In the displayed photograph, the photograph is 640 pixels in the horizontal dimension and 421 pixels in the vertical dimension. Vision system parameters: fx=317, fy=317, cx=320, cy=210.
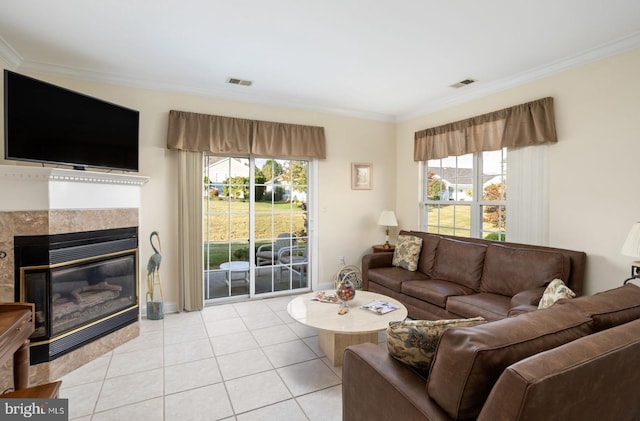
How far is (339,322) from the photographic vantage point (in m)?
2.54

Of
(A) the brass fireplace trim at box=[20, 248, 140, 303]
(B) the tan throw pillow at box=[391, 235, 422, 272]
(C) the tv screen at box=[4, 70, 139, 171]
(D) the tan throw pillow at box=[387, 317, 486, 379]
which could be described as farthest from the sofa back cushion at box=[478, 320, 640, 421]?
(C) the tv screen at box=[4, 70, 139, 171]

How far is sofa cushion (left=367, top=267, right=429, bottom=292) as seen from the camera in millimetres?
3814

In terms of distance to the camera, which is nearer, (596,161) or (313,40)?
(313,40)

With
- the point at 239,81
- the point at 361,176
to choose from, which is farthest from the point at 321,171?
the point at 239,81

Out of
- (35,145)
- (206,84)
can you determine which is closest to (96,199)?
(35,145)

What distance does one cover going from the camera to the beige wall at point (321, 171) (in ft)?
12.0

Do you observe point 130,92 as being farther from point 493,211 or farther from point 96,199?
point 493,211

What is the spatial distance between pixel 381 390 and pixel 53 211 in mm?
2677

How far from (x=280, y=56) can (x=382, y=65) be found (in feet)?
3.42

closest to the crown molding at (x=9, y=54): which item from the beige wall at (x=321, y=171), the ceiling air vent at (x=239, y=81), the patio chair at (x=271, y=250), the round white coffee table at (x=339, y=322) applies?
the beige wall at (x=321, y=171)

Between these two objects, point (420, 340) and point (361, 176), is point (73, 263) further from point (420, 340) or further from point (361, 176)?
point (361, 176)

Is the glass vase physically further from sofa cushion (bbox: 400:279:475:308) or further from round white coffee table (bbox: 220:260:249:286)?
round white coffee table (bbox: 220:260:249:286)

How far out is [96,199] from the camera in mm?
2814

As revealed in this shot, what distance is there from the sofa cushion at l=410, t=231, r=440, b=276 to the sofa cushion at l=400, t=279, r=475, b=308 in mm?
332
